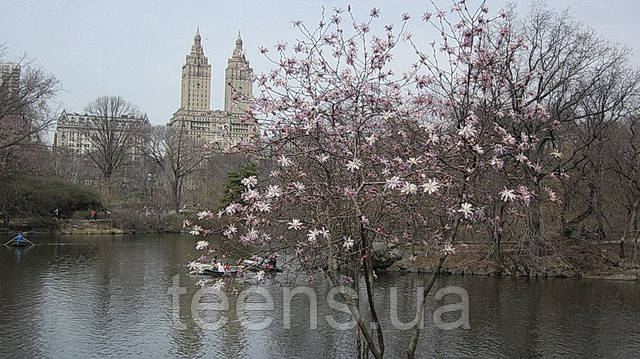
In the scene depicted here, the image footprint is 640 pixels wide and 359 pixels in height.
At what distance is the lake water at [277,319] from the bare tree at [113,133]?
25.5 metres

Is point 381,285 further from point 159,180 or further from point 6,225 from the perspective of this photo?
point 159,180

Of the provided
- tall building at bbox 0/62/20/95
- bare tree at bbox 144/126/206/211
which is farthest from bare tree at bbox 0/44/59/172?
bare tree at bbox 144/126/206/211

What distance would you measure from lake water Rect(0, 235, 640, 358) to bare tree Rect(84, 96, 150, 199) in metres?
25.5

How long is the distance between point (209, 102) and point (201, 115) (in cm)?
8179

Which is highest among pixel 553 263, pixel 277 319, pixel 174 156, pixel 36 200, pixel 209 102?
pixel 209 102

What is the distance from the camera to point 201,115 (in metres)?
35.4

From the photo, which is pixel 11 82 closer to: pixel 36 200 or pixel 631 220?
pixel 36 200

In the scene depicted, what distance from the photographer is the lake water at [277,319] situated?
35.2 feet

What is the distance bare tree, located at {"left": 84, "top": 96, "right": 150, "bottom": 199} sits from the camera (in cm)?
4497

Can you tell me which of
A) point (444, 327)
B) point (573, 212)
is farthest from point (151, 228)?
point (444, 327)

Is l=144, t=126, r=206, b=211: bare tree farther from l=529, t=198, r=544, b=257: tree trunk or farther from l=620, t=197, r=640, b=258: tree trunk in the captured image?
l=620, t=197, r=640, b=258: tree trunk

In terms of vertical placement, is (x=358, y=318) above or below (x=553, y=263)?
above

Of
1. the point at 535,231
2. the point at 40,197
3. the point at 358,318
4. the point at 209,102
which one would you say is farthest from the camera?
the point at 209,102

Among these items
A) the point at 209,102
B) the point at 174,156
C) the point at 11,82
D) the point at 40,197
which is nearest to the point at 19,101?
the point at 11,82
